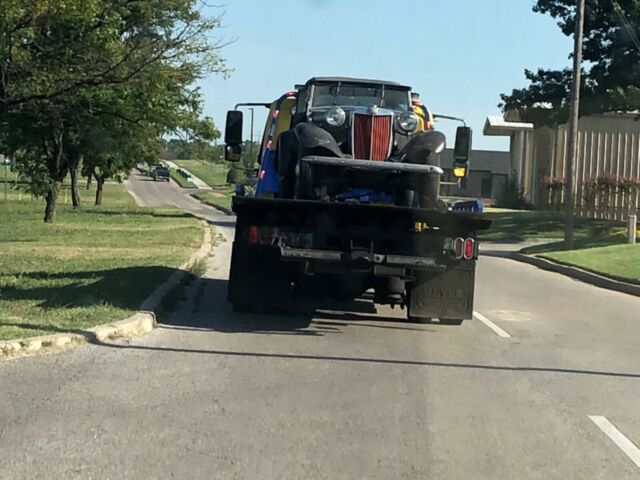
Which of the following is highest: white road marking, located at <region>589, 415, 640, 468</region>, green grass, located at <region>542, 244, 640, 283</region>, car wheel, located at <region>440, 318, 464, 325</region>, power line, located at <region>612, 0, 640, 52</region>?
power line, located at <region>612, 0, 640, 52</region>

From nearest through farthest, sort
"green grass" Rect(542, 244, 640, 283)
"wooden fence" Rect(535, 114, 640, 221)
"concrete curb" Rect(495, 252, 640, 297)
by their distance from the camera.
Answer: "concrete curb" Rect(495, 252, 640, 297), "green grass" Rect(542, 244, 640, 283), "wooden fence" Rect(535, 114, 640, 221)

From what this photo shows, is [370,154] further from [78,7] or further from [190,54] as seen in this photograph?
[190,54]

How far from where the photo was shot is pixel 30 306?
39.1 feet

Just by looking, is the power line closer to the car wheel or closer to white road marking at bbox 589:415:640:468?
the car wheel

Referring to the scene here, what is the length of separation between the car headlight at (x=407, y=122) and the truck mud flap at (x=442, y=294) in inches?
79.9

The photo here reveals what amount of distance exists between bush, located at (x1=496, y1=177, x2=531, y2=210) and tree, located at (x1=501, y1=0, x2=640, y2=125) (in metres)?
16.8

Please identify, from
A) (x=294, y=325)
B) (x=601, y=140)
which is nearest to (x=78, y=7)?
(x=294, y=325)

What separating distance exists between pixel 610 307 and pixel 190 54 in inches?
380

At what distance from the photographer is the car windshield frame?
13219 millimetres

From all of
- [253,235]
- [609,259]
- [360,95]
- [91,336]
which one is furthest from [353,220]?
[609,259]

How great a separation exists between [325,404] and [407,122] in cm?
576

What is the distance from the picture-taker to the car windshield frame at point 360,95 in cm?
1322

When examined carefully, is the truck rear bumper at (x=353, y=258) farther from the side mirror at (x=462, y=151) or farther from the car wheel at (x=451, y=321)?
the side mirror at (x=462, y=151)

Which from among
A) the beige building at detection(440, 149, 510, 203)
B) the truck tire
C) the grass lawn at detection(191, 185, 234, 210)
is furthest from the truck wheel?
the beige building at detection(440, 149, 510, 203)
